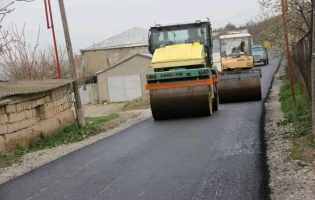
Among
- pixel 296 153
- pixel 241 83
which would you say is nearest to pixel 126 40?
pixel 241 83

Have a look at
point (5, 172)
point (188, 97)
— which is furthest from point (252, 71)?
point (5, 172)

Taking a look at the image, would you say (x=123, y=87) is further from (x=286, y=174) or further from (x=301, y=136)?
(x=286, y=174)

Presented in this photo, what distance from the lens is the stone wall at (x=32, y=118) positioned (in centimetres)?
1153

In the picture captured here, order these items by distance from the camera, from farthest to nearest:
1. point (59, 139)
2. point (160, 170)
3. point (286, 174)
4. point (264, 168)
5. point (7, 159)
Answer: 1. point (59, 139)
2. point (7, 159)
3. point (160, 170)
4. point (264, 168)
5. point (286, 174)

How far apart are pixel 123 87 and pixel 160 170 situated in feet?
113

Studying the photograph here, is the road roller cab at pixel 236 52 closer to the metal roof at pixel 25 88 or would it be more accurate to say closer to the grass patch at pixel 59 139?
the grass patch at pixel 59 139

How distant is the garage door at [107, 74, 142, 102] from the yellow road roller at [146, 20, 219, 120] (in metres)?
25.5

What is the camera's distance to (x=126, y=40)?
53.1 m

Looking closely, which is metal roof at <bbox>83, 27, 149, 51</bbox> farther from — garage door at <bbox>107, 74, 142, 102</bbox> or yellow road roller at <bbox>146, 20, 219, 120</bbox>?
yellow road roller at <bbox>146, 20, 219, 120</bbox>

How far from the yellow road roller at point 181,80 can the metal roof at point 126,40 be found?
116ft

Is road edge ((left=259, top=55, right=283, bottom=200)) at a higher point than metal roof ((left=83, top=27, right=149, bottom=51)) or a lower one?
lower

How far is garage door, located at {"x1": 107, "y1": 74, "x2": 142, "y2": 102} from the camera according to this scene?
41.3m

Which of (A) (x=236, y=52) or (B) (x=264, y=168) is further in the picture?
(A) (x=236, y=52)

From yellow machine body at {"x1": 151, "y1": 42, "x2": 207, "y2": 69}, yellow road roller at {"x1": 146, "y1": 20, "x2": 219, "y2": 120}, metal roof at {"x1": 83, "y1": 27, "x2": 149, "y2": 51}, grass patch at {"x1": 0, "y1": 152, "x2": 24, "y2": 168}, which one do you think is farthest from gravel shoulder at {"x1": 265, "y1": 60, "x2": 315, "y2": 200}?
metal roof at {"x1": 83, "y1": 27, "x2": 149, "y2": 51}
